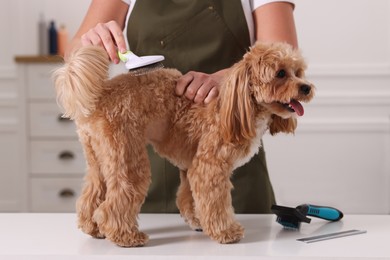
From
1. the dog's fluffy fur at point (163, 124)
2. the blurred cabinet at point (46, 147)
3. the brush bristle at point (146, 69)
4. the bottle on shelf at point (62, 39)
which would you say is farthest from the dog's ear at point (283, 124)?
the bottle on shelf at point (62, 39)

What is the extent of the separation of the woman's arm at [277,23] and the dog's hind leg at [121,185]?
1.74 ft

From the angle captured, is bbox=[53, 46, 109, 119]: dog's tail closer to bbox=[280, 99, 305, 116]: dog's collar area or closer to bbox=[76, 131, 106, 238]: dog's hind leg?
bbox=[76, 131, 106, 238]: dog's hind leg

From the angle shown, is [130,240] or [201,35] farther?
[201,35]

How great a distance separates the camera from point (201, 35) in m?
1.59

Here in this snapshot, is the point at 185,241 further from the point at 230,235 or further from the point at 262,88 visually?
the point at 262,88

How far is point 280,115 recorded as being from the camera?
45.1 inches

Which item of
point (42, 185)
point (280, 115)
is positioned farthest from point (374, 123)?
point (280, 115)

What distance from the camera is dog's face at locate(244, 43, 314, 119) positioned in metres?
1.09

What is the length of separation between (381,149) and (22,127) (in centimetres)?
210

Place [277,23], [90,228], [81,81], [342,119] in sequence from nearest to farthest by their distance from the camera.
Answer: [81,81]
[90,228]
[277,23]
[342,119]

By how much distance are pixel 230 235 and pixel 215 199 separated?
0.07 m

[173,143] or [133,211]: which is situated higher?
[173,143]

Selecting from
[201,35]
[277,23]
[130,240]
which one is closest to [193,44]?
[201,35]

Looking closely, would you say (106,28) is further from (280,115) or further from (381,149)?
(381,149)
